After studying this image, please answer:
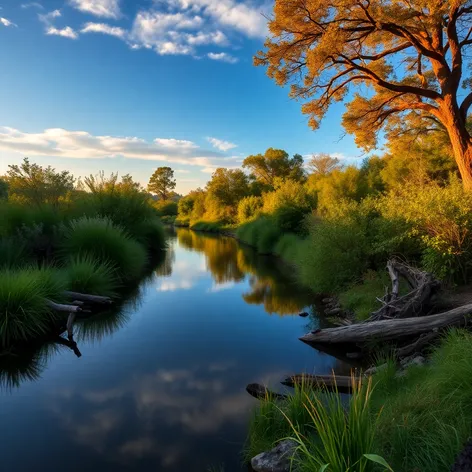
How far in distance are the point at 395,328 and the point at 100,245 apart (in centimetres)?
1032

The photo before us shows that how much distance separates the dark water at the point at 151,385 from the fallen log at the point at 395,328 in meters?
0.53

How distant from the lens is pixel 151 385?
611 cm

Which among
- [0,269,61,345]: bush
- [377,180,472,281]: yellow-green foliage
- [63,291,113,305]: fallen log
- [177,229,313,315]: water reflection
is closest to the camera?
[0,269,61,345]: bush

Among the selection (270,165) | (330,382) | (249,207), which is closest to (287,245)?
(330,382)

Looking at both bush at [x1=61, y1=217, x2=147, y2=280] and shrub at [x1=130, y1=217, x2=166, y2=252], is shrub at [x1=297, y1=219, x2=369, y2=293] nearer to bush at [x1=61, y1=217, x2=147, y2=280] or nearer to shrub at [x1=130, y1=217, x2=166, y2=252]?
bush at [x1=61, y1=217, x2=147, y2=280]

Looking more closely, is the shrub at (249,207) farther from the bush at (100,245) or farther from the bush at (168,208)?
the bush at (168,208)

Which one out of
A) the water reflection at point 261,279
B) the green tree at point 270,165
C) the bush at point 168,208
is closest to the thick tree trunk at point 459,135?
the water reflection at point 261,279

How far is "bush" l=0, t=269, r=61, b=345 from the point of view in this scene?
7309mm

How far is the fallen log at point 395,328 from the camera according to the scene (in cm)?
614

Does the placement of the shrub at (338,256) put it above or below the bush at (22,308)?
above

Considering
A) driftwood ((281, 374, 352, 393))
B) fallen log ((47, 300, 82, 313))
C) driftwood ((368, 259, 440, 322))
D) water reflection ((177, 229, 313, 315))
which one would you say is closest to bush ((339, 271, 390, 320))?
driftwood ((368, 259, 440, 322))

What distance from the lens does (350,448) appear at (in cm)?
233

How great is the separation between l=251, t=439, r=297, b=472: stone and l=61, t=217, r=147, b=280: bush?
9.84 meters

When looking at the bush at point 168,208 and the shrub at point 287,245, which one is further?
the bush at point 168,208
